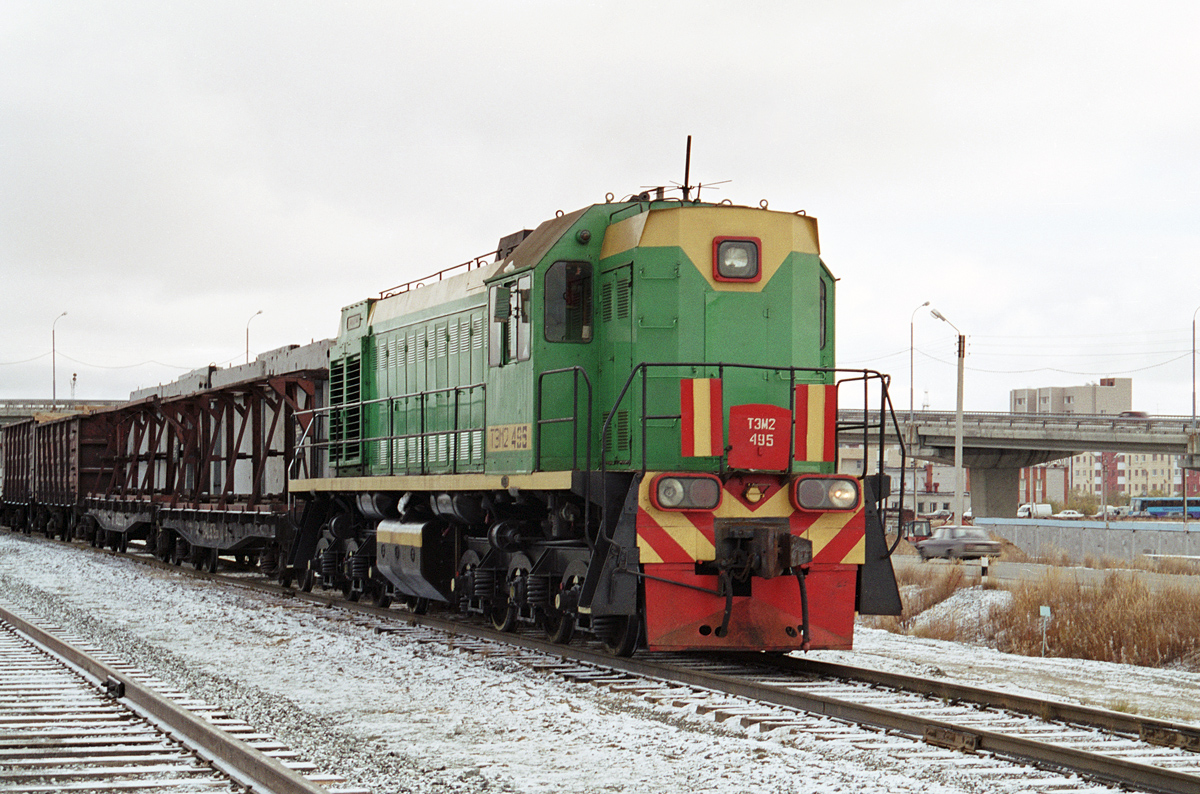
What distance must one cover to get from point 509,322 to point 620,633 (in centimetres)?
279

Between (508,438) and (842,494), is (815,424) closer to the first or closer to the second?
(842,494)

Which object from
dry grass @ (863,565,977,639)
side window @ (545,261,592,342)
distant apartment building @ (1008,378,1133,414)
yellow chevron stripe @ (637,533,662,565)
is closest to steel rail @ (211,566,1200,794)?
yellow chevron stripe @ (637,533,662,565)

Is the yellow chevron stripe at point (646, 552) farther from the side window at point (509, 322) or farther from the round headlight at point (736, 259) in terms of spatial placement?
the round headlight at point (736, 259)

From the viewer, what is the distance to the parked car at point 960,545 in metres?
32.6

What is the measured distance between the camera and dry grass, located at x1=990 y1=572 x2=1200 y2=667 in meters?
11.5

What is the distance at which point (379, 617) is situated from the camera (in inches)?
515

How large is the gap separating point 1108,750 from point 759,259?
4827 millimetres

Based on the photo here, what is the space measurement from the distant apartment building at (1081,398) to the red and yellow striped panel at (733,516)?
424 feet

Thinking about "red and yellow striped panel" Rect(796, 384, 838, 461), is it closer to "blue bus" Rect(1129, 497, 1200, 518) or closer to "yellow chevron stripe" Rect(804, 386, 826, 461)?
"yellow chevron stripe" Rect(804, 386, 826, 461)

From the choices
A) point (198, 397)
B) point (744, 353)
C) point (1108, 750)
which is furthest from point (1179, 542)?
point (1108, 750)

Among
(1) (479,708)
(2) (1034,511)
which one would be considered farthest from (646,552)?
(2) (1034,511)

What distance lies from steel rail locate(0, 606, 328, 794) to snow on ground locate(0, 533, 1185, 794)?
406 millimetres

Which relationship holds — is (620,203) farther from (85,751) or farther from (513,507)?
(85,751)

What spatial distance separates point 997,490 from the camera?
61156 millimetres
